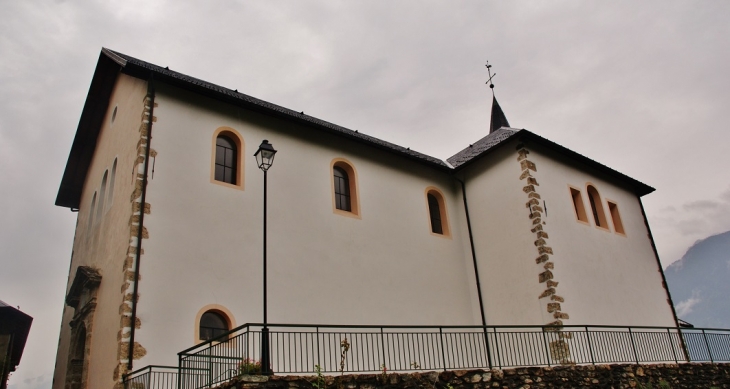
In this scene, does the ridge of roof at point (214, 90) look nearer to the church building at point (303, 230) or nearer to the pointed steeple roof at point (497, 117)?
the church building at point (303, 230)

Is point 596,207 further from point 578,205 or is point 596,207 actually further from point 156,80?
point 156,80

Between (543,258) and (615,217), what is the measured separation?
5098 mm

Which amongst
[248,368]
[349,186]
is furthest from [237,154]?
[248,368]

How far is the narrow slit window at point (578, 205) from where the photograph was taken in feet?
55.4

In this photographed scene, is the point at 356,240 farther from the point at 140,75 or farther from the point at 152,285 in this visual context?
the point at 140,75

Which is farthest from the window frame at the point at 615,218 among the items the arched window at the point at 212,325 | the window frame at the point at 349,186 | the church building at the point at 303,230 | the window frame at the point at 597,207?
the arched window at the point at 212,325

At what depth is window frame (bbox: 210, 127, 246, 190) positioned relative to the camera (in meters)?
12.9

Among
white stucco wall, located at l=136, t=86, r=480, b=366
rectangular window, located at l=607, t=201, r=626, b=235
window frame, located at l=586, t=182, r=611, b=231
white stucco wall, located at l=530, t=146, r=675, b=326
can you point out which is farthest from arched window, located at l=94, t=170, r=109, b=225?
rectangular window, located at l=607, t=201, r=626, b=235

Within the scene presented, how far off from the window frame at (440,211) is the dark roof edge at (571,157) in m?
1.01

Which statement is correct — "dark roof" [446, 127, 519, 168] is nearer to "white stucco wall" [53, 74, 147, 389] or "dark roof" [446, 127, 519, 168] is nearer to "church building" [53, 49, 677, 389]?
"church building" [53, 49, 677, 389]

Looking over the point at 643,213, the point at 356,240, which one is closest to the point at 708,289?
the point at 643,213

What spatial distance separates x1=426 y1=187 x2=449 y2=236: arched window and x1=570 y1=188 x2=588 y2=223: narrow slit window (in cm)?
374

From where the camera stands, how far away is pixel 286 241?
13125 mm

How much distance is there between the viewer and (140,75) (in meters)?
12.9
